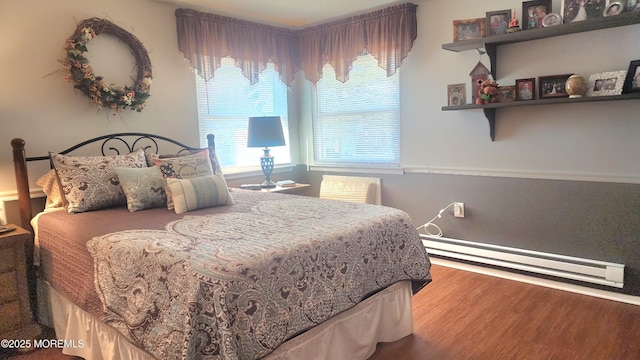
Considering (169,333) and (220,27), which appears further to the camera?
(220,27)

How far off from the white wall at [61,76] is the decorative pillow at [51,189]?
172mm

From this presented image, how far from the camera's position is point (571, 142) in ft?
9.41

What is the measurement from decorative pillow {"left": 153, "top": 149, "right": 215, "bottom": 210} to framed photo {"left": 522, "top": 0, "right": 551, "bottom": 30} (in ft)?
8.23

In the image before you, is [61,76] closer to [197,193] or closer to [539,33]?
[197,193]

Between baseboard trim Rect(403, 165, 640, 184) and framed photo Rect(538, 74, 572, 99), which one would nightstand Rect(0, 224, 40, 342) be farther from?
framed photo Rect(538, 74, 572, 99)

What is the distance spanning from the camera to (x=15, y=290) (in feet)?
7.23

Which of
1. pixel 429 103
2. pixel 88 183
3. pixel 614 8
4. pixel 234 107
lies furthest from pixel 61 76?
pixel 614 8

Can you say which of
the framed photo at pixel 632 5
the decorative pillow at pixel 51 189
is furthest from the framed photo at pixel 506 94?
the decorative pillow at pixel 51 189

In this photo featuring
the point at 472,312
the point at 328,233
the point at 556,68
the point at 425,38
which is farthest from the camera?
the point at 425,38

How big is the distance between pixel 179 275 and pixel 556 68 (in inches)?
113

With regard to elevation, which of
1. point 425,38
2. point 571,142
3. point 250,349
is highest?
point 425,38

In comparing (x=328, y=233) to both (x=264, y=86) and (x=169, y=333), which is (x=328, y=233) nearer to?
(x=169, y=333)

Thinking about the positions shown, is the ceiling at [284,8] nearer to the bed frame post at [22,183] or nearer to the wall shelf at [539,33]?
the wall shelf at [539,33]

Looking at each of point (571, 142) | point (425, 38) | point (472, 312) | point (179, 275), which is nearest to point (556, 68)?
point (571, 142)
